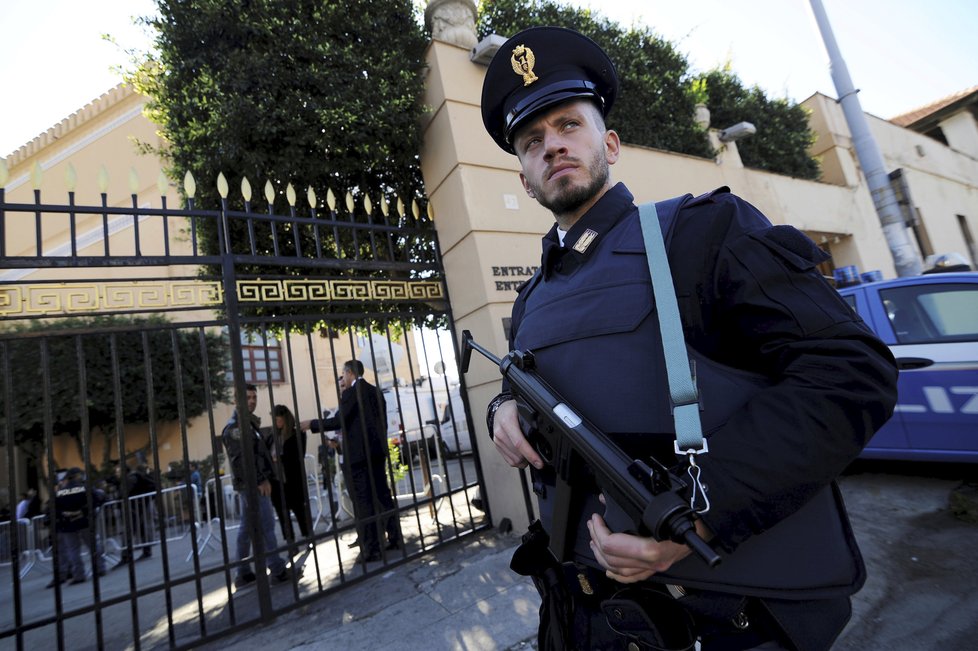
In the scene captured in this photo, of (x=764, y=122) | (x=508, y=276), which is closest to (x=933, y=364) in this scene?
(x=508, y=276)

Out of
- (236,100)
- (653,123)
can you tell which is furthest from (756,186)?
(236,100)

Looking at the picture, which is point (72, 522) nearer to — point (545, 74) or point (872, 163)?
point (545, 74)

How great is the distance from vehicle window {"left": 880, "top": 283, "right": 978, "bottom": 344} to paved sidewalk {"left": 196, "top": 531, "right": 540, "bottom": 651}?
11.9 ft

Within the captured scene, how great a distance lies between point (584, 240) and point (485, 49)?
3.72m

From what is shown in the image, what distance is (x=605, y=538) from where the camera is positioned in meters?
0.90

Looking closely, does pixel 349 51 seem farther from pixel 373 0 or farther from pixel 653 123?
pixel 653 123

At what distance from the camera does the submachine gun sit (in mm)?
794

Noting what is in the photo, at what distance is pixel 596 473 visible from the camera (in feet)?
3.23

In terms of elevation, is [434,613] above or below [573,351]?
below

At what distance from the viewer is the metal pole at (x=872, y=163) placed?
5172 millimetres

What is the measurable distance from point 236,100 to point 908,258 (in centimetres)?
667

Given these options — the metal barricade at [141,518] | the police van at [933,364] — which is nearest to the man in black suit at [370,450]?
the metal barricade at [141,518]

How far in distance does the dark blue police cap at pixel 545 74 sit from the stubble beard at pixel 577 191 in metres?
0.24

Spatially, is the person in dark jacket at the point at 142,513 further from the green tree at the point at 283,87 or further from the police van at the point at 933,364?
the police van at the point at 933,364
